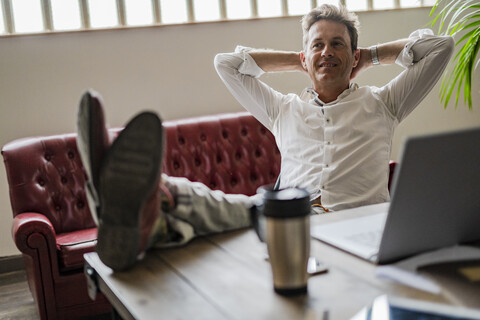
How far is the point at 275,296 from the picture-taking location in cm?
104

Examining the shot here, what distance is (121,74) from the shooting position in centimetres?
372

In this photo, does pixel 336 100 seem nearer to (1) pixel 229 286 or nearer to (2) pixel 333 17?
(2) pixel 333 17

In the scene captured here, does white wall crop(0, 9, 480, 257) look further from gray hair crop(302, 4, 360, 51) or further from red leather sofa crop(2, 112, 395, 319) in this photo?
gray hair crop(302, 4, 360, 51)

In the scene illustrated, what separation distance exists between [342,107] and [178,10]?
6.29 feet

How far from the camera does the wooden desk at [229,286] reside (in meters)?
0.98

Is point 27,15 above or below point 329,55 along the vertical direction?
above

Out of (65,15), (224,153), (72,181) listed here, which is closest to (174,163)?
(224,153)

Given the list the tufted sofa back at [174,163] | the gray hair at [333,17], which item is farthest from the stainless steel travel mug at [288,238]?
the tufted sofa back at [174,163]

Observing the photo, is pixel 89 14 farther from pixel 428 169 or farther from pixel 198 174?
pixel 428 169

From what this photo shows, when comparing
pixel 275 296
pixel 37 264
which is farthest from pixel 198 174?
pixel 275 296

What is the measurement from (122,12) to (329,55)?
6.04 feet

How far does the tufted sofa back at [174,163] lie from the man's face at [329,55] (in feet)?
3.72

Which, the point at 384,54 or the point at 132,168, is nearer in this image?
the point at 132,168

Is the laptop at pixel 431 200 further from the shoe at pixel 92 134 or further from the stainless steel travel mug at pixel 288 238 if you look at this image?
the shoe at pixel 92 134
